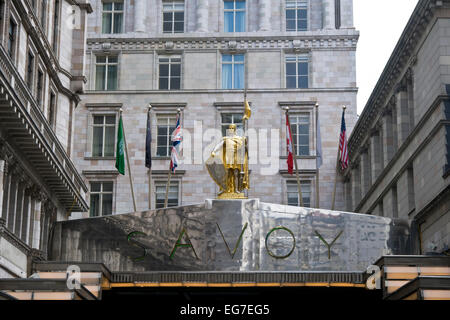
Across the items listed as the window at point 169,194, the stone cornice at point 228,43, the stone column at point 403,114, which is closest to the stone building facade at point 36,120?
the window at point 169,194

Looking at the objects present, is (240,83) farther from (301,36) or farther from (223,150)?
(223,150)

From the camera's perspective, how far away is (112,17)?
223 ft

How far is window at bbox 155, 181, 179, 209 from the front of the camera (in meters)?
63.5

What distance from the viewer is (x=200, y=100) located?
6538 cm

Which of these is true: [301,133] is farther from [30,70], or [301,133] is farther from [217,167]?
[217,167]

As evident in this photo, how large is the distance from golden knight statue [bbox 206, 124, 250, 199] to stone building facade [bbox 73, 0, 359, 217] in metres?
27.0

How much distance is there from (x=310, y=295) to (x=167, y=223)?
6387 millimetres

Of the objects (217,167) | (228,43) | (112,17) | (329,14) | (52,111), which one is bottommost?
(217,167)

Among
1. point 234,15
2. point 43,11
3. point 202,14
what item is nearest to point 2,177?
point 43,11

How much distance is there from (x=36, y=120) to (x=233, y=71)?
29378 mm

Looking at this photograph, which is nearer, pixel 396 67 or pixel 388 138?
pixel 396 67

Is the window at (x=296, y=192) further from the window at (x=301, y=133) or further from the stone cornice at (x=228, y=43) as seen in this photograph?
the stone cornice at (x=228, y=43)

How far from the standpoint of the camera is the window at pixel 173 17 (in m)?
67.9
